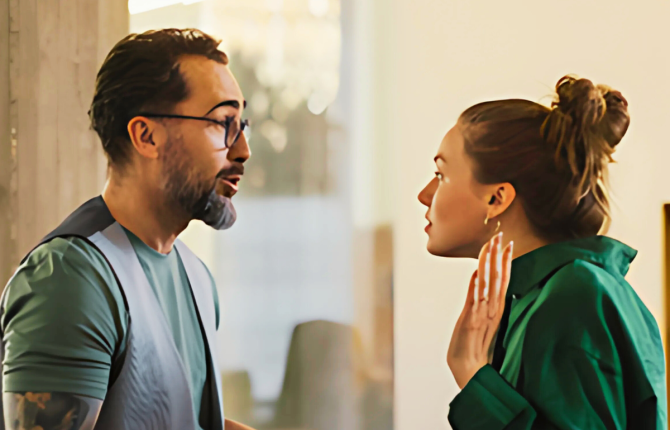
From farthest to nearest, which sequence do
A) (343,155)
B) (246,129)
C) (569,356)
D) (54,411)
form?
(343,155) → (246,129) → (569,356) → (54,411)

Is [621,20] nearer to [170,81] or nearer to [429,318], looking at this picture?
[429,318]

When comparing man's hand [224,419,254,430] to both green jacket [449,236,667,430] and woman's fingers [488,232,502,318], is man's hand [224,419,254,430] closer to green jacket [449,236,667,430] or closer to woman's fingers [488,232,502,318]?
green jacket [449,236,667,430]

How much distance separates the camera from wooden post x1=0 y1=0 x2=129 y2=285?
1.62m

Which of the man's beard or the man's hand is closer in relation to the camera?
the man's beard

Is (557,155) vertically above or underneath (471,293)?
above

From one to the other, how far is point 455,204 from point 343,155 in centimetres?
34

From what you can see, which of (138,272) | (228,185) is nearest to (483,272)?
(228,185)

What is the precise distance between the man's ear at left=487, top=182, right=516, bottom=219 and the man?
Result: 606 millimetres

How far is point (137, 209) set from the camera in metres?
1.52

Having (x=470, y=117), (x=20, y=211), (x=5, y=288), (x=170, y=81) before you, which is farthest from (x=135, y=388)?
(x=470, y=117)

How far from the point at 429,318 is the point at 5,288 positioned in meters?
1.00

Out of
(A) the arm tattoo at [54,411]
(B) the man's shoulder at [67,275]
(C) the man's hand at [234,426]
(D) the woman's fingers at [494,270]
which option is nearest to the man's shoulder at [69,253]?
(B) the man's shoulder at [67,275]

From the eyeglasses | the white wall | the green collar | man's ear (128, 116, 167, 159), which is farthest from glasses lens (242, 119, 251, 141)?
the green collar

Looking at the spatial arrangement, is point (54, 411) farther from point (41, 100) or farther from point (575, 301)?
point (575, 301)
